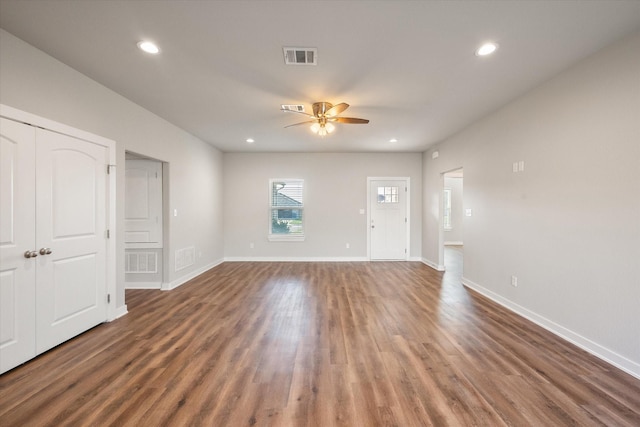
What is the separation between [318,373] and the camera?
2.14 m

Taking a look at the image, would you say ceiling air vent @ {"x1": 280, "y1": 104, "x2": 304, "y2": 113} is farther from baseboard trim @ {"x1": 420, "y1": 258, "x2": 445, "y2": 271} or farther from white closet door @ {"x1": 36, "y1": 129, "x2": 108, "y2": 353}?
baseboard trim @ {"x1": 420, "y1": 258, "x2": 445, "y2": 271}

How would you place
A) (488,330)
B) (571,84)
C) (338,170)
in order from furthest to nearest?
(338,170) → (488,330) → (571,84)

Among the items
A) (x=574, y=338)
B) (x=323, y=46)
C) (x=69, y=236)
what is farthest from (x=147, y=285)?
(x=574, y=338)

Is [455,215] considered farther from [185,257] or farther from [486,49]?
[185,257]

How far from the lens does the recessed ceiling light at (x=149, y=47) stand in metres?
2.35

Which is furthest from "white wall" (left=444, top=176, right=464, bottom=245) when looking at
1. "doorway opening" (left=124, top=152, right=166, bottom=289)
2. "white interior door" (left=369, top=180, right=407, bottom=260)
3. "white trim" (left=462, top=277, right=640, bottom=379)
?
"doorway opening" (left=124, top=152, right=166, bottom=289)

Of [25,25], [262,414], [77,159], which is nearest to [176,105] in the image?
[77,159]

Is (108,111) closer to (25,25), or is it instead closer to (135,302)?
(25,25)

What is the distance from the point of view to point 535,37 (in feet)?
7.34

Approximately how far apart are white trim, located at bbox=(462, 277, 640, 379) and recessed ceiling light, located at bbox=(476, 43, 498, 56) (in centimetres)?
280

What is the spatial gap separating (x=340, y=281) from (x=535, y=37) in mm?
4063

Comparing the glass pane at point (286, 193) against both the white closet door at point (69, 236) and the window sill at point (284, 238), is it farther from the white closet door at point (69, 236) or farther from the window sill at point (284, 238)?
the white closet door at point (69, 236)

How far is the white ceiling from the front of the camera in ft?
6.41

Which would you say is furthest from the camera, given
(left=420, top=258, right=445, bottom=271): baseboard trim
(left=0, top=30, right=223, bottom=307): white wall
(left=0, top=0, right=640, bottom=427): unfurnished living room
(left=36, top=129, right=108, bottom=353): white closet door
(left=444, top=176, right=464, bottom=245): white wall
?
(left=444, top=176, right=464, bottom=245): white wall
